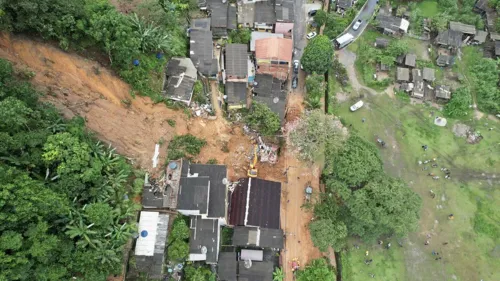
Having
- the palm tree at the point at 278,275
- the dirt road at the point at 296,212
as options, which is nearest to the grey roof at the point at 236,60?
the dirt road at the point at 296,212

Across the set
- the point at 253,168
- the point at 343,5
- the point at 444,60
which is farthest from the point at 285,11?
the point at 444,60

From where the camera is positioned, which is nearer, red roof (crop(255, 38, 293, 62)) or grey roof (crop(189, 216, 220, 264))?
grey roof (crop(189, 216, 220, 264))

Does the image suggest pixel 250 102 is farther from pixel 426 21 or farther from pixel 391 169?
pixel 426 21

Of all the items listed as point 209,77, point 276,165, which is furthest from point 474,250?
point 209,77

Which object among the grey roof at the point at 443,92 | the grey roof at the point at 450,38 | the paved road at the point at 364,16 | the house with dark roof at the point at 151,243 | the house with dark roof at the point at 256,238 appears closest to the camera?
the house with dark roof at the point at 151,243

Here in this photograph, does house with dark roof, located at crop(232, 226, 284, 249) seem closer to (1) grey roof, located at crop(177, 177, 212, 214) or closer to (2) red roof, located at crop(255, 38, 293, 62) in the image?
(1) grey roof, located at crop(177, 177, 212, 214)

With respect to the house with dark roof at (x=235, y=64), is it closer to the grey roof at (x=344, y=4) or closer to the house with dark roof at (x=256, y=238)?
the grey roof at (x=344, y=4)

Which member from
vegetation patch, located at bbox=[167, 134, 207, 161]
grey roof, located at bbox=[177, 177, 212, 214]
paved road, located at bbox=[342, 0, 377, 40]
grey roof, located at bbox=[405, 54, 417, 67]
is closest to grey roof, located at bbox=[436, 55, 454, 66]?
grey roof, located at bbox=[405, 54, 417, 67]
